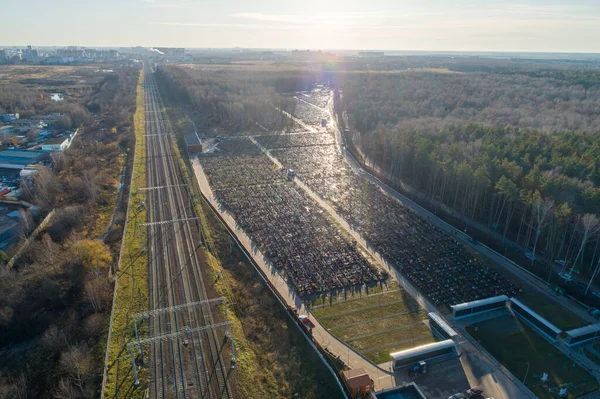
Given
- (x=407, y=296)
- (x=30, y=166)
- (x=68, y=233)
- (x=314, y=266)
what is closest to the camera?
(x=407, y=296)

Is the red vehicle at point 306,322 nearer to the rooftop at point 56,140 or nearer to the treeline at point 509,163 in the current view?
the treeline at point 509,163

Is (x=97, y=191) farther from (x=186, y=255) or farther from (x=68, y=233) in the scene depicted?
(x=186, y=255)

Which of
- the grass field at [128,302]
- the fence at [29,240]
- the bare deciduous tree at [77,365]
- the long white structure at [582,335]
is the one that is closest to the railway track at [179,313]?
the grass field at [128,302]

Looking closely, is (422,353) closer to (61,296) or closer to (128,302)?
(128,302)

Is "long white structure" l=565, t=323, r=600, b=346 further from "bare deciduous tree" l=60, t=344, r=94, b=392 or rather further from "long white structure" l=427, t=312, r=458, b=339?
"bare deciduous tree" l=60, t=344, r=94, b=392

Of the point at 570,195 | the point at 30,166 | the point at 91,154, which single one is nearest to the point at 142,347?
the point at 570,195

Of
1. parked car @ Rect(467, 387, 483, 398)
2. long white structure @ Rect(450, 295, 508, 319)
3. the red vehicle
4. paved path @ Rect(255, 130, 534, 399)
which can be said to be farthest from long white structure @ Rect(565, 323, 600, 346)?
the red vehicle

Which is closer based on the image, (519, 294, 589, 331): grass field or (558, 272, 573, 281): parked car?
(519, 294, 589, 331): grass field
